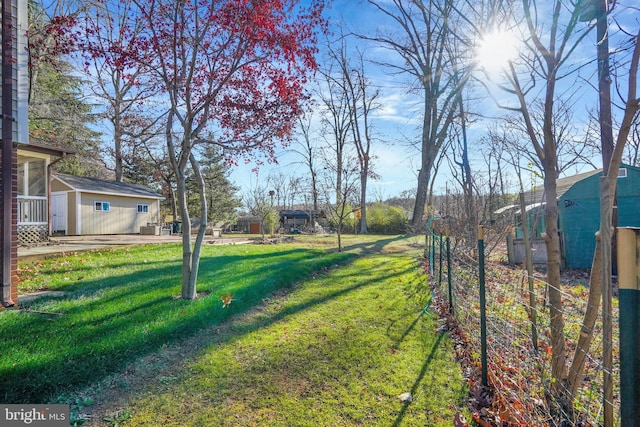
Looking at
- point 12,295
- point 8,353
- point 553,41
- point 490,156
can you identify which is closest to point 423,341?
point 553,41

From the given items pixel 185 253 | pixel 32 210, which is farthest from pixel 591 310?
pixel 32 210

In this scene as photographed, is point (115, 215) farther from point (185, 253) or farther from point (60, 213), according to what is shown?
point (185, 253)

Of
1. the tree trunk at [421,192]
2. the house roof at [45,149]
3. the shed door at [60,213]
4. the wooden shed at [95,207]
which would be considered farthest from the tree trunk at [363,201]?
the shed door at [60,213]

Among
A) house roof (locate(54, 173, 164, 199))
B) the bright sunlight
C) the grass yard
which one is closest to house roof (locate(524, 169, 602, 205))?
the grass yard

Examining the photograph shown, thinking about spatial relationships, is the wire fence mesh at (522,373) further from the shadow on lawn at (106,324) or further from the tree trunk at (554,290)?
the shadow on lawn at (106,324)

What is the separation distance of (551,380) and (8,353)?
436 cm

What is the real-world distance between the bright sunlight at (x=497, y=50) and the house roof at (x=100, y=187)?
18316 millimetres

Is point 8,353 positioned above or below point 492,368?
above

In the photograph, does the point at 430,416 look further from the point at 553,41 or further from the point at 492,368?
the point at 553,41

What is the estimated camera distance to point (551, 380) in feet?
7.93

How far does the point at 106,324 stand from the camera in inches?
141

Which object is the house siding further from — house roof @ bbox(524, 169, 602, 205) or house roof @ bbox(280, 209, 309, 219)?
house roof @ bbox(524, 169, 602, 205)

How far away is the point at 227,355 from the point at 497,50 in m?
3.80

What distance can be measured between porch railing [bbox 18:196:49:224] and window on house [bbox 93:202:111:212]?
21.6 feet
